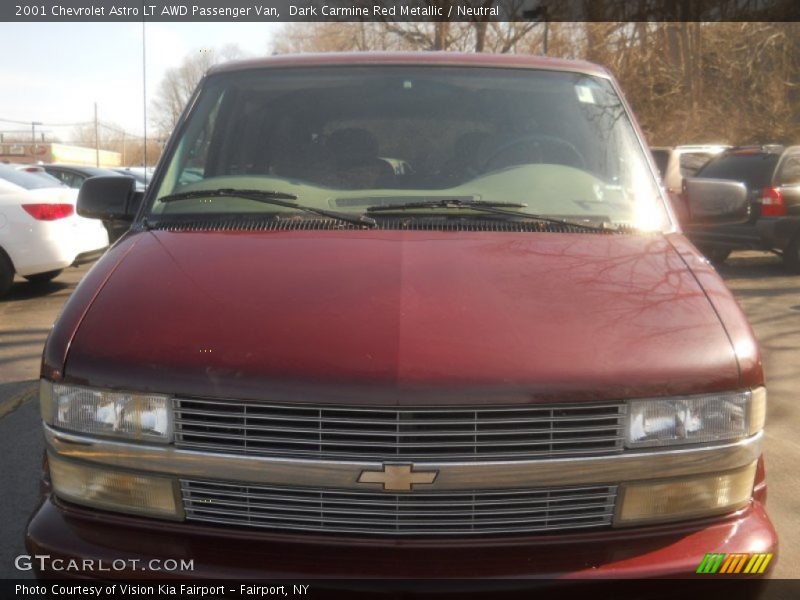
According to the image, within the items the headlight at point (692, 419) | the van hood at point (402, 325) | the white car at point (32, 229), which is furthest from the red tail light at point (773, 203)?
the headlight at point (692, 419)

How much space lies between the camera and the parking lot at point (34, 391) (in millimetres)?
4078

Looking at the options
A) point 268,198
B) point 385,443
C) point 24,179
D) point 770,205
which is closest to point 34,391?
point 268,198

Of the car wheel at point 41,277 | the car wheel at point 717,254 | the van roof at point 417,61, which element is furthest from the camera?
the car wheel at point 717,254

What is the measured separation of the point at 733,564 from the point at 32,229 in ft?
29.9

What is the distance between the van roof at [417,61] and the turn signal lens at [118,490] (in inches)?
82.6

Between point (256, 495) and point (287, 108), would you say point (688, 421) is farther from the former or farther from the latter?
point (287, 108)

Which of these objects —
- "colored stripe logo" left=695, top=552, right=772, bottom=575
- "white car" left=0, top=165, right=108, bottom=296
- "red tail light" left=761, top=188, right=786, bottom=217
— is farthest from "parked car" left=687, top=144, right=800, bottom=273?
"colored stripe logo" left=695, top=552, right=772, bottom=575

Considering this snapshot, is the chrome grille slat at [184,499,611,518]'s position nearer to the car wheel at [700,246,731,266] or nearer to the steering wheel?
the steering wheel

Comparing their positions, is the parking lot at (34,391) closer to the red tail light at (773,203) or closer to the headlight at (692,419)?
the headlight at (692,419)

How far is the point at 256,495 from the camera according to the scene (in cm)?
241

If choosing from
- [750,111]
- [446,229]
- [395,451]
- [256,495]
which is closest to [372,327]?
[395,451]

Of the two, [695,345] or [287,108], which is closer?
[695,345]

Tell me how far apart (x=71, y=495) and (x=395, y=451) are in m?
0.92

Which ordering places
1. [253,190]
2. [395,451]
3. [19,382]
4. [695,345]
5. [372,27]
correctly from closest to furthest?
[395,451] → [695,345] → [253,190] → [19,382] → [372,27]
